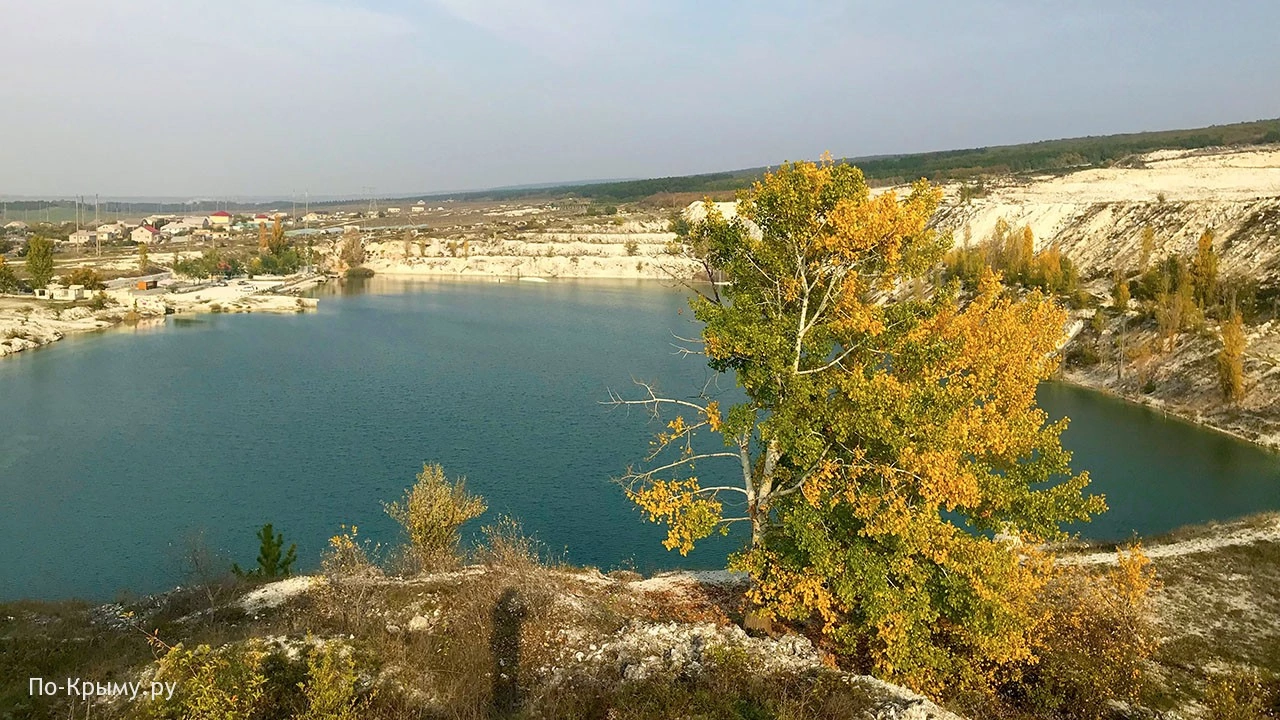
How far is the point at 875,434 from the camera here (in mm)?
11023

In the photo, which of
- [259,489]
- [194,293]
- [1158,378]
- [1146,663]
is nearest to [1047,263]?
[1158,378]

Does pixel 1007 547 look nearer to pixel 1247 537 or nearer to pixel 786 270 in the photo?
pixel 786 270

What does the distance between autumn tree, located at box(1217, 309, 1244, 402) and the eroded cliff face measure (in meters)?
17.2

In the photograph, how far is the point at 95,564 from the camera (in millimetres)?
23906

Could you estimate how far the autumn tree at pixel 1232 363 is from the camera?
39.9 metres

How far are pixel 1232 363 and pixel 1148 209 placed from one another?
38.4 meters

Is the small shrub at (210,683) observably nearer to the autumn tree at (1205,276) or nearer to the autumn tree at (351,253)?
the autumn tree at (1205,276)

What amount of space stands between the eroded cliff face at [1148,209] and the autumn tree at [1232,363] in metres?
17.2

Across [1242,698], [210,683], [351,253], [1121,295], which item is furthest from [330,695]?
[351,253]

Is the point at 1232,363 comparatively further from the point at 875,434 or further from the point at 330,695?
the point at 330,695

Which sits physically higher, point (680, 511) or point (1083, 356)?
point (680, 511)

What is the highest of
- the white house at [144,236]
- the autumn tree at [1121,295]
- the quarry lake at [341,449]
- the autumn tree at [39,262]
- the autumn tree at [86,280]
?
the white house at [144,236]

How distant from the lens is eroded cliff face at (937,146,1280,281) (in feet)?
194

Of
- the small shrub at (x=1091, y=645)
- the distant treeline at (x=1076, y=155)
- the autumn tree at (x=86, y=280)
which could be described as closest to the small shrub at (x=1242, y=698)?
the small shrub at (x=1091, y=645)
